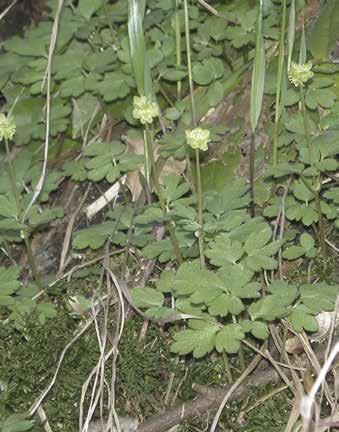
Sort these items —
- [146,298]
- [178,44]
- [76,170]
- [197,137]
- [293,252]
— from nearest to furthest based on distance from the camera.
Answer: [197,137] < [146,298] < [293,252] < [178,44] < [76,170]

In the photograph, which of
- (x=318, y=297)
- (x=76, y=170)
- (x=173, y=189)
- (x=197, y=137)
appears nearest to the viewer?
(x=197, y=137)

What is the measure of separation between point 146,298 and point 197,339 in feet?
0.69

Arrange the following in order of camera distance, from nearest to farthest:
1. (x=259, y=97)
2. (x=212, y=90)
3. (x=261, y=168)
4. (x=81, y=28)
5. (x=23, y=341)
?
(x=259, y=97), (x=23, y=341), (x=261, y=168), (x=212, y=90), (x=81, y=28)

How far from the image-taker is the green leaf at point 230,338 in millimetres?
2031

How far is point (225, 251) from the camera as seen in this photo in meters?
2.16

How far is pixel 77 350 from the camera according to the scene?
2.38m

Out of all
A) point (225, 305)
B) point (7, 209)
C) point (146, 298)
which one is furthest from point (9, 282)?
point (225, 305)

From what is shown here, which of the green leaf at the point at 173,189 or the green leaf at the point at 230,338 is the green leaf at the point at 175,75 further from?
the green leaf at the point at 230,338

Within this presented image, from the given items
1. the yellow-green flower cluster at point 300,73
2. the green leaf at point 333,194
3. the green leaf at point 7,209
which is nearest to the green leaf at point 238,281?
the green leaf at point 333,194

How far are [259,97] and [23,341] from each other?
0.95 m

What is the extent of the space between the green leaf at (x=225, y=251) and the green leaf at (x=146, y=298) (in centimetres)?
18

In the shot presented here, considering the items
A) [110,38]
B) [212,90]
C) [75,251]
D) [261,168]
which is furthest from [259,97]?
[110,38]

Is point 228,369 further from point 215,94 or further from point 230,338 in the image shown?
point 215,94

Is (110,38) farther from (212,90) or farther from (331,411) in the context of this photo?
(331,411)
